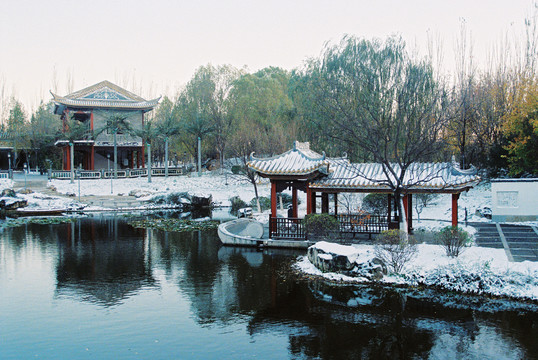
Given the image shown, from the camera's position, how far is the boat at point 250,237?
623 inches

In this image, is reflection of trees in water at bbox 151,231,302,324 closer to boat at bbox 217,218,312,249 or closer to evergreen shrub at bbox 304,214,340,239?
boat at bbox 217,218,312,249

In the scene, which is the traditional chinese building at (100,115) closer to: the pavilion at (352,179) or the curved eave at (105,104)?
the curved eave at (105,104)

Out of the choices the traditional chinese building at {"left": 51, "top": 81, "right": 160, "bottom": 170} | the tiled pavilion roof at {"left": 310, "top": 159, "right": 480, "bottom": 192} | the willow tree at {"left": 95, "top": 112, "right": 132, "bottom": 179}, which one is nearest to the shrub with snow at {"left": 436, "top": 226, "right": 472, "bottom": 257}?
the tiled pavilion roof at {"left": 310, "top": 159, "right": 480, "bottom": 192}

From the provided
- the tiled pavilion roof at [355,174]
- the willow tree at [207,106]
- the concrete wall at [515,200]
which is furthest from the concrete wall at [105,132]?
the concrete wall at [515,200]

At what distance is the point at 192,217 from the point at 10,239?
32.2 feet

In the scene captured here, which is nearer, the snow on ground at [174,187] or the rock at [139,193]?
the rock at [139,193]

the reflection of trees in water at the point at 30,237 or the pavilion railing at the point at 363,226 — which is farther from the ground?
the pavilion railing at the point at 363,226

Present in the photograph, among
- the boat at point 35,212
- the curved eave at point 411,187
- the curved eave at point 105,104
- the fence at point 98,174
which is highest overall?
the curved eave at point 105,104

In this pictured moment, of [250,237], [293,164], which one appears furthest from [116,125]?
[293,164]

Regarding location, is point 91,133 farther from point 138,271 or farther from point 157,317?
point 157,317

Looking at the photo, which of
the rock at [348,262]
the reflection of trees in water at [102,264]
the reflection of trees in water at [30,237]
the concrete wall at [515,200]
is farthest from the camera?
the concrete wall at [515,200]

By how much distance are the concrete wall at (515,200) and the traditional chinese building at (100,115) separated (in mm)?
31263

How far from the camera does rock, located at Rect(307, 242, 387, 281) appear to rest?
1186 centimetres

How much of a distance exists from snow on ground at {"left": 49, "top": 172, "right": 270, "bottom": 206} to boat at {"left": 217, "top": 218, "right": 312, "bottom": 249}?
13.7 metres
